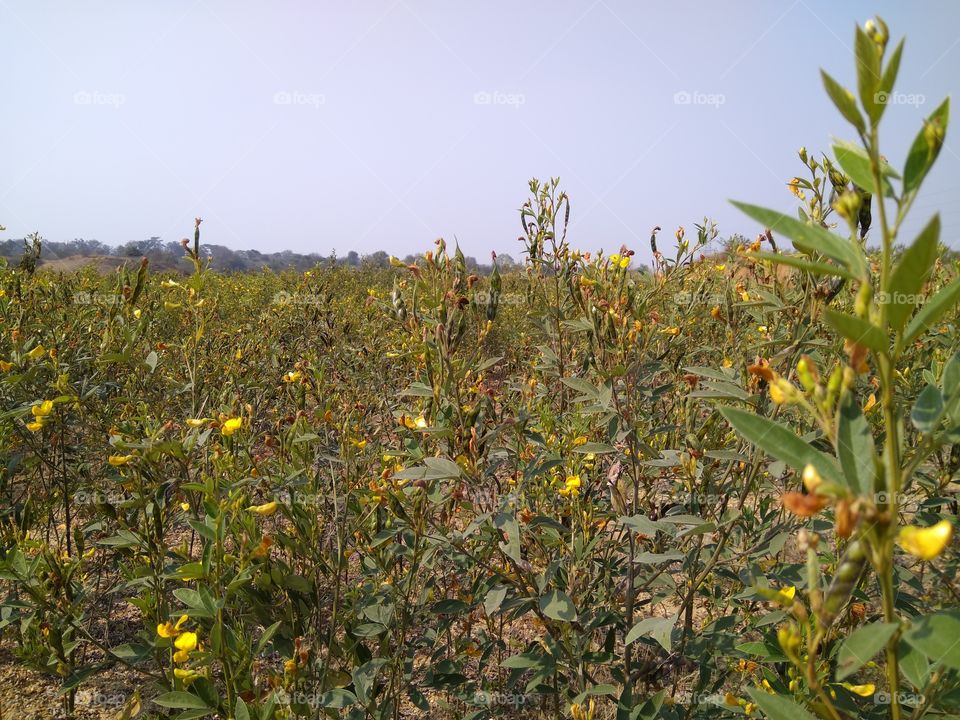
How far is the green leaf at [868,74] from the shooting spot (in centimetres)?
49

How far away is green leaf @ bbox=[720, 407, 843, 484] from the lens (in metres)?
0.54

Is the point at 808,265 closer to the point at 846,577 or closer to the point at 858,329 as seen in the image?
the point at 858,329

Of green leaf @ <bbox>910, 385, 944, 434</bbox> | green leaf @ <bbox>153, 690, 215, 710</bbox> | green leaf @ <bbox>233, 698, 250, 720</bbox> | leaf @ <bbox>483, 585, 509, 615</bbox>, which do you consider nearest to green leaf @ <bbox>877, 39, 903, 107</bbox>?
green leaf @ <bbox>910, 385, 944, 434</bbox>

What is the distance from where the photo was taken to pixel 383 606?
1467 mm

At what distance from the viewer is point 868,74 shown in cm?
49

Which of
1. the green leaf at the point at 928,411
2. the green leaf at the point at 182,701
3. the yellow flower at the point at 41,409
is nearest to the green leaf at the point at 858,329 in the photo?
the green leaf at the point at 928,411

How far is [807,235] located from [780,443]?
0.68 feet

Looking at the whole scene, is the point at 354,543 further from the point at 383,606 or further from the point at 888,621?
the point at 888,621

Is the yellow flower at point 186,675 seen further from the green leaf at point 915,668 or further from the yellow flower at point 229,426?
the green leaf at point 915,668

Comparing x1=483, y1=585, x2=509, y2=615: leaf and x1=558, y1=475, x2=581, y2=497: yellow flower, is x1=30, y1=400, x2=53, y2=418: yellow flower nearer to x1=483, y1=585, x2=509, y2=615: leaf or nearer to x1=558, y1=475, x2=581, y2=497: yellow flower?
x1=483, y1=585, x2=509, y2=615: leaf

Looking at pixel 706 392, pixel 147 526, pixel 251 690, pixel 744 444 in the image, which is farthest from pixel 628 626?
pixel 147 526

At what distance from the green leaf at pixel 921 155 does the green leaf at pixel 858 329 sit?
18 centimetres

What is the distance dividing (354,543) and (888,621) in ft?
5.84

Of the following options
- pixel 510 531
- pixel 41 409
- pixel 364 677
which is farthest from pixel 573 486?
pixel 41 409
